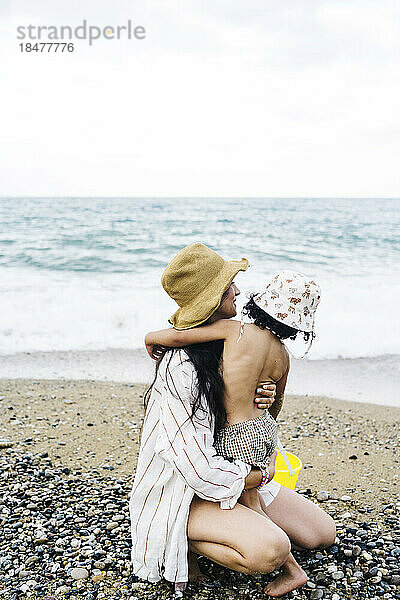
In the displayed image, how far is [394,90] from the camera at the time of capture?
23.6 m

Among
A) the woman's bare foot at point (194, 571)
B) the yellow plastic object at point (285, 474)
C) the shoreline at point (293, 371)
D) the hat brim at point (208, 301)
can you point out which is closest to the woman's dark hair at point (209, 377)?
the hat brim at point (208, 301)

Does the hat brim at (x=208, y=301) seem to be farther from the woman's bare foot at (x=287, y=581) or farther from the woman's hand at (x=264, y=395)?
the woman's bare foot at (x=287, y=581)

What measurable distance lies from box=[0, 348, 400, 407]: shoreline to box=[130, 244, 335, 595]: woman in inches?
141

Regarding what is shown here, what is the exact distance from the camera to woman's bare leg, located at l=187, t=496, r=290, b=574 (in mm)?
2629

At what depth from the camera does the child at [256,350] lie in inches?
108

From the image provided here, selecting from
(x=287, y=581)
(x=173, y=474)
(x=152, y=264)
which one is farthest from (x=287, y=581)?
(x=152, y=264)

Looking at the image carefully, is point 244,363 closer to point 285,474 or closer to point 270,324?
point 270,324

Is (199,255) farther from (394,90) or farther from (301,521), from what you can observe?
(394,90)

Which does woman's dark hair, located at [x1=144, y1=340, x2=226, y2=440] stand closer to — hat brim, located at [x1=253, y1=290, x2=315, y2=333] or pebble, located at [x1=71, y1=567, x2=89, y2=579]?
hat brim, located at [x1=253, y1=290, x2=315, y2=333]

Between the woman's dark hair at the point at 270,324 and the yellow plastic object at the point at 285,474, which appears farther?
the yellow plastic object at the point at 285,474

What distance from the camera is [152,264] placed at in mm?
16125

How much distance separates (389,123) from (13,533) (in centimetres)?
2730

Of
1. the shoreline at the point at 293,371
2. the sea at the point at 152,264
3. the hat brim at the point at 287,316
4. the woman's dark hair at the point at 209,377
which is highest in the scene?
the hat brim at the point at 287,316

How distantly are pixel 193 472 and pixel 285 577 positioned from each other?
76 centimetres
